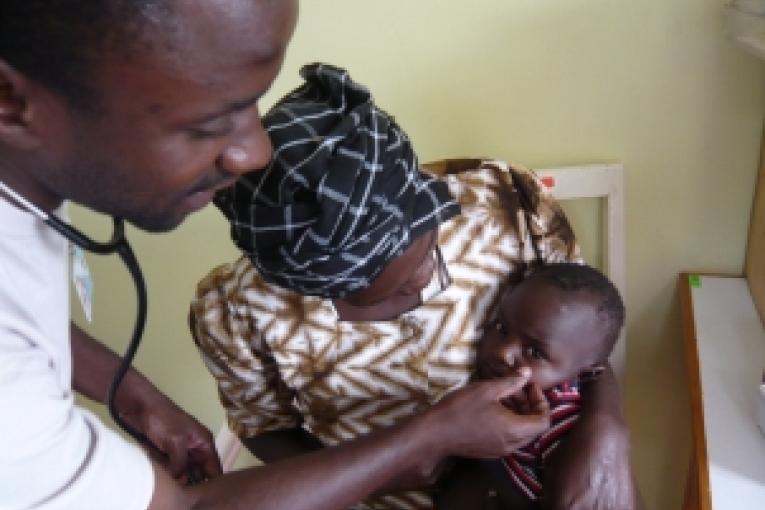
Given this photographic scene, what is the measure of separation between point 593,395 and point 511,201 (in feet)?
1.15

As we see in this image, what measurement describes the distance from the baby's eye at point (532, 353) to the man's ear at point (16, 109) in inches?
31.3

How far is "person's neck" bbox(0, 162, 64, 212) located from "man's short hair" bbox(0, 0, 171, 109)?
0.15 m

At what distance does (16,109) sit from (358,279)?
51 centimetres

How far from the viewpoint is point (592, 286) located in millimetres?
1196

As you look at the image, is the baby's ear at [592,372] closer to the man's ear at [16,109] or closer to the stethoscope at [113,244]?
the stethoscope at [113,244]

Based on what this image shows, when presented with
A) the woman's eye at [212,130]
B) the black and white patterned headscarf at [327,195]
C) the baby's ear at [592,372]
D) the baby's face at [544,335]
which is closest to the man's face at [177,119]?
the woman's eye at [212,130]

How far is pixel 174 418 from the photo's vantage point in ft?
3.84

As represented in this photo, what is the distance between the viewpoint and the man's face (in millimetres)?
624

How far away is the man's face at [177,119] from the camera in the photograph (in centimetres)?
62

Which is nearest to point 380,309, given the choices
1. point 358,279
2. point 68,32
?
point 358,279

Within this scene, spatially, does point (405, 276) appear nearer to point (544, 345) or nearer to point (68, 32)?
point (544, 345)

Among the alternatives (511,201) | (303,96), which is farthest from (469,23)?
(303,96)

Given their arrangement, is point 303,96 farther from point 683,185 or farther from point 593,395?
point 683,185

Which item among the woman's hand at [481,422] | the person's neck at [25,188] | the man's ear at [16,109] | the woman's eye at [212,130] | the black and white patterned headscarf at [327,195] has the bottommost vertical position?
the woman's hand at [481,422]
